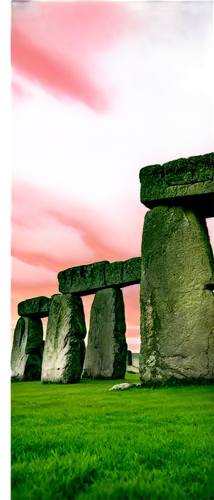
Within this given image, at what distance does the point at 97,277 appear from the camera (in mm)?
11523

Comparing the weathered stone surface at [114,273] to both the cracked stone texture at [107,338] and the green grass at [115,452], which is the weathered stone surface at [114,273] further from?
the green grass at [115,452]

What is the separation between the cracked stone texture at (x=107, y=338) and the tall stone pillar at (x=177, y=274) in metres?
4.49

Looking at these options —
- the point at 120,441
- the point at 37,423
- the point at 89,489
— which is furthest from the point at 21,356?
the point at 89,489

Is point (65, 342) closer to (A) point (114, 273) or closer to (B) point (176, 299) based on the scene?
(A) point (114, 273)

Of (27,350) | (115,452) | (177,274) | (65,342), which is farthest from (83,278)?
(115,452)

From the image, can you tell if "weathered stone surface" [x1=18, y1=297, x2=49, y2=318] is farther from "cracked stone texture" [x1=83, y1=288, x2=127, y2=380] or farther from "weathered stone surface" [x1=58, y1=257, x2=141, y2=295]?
"weathered stone surface" [x1=58, y1=257, x2=141, y2=295]

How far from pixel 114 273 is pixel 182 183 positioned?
4941 mm

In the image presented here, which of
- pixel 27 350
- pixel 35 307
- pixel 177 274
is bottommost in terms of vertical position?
pixel 27 350

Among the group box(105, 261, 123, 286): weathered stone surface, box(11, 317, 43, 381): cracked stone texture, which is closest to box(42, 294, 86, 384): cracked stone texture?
box(105, 261, 123, 286): weathered stone surface

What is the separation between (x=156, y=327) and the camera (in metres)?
6.53

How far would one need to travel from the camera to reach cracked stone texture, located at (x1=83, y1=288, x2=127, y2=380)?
11.0 meters

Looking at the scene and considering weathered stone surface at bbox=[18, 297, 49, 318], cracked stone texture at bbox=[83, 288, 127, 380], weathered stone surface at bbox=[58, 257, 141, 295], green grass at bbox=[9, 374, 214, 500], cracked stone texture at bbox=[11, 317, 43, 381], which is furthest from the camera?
weathered stone surface at bbox=[18, 297, 49, 318]

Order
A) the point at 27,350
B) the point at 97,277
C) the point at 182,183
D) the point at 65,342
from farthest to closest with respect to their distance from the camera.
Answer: the point at 27,350 → the point at 97,277 → the point at 65,342 → the point at 182,183

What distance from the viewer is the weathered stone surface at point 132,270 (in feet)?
35.6
